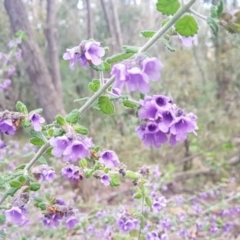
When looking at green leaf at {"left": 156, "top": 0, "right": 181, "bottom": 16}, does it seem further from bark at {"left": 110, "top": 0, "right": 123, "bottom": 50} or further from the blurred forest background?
bark at {"left": 110, "top": 0, "right": 123, "bottom": 50}

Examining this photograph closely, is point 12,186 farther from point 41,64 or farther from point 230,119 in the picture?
point 230,119

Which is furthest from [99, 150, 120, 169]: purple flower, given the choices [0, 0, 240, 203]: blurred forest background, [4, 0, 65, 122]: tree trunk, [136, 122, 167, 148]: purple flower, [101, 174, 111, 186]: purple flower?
[4, 0, 65, 122]: tree trunk

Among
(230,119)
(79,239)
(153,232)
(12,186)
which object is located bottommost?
(12,186)

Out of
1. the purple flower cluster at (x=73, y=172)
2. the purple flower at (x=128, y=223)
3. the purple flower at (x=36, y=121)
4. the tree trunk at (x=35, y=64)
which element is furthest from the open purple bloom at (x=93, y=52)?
the tree trunk at (x=35, y=64)

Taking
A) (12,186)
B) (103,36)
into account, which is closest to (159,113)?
(12,186)

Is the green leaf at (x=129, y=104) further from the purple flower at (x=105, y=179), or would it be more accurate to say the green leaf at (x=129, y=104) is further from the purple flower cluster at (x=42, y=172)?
the purple flower cluster at (x=42, y=172)

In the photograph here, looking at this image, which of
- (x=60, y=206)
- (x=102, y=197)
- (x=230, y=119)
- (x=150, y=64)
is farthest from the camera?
(x=230, y=119)

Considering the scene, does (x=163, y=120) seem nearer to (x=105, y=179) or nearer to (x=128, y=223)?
(x=105, y=179)
